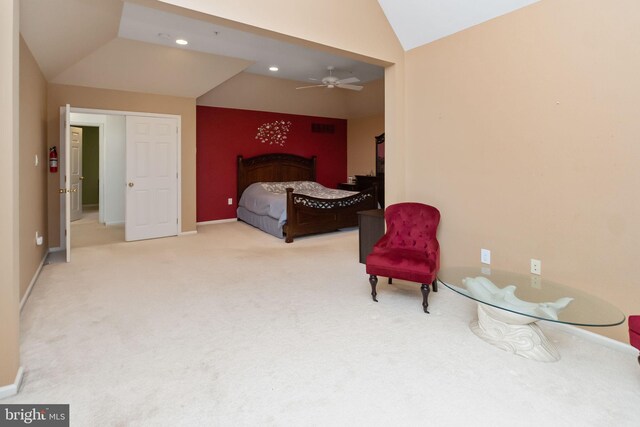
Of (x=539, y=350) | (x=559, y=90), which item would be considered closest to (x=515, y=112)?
(x=559, y=90)

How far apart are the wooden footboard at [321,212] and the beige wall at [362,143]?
2.20 metres

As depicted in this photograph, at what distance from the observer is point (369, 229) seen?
4.30 metres

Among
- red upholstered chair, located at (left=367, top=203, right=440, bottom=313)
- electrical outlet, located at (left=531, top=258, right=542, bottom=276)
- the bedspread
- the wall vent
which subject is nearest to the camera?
electrical outlet, located at (left=531, top=258, right=542, bottom=276)

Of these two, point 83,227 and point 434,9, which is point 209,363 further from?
point 83,227

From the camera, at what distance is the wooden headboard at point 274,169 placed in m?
7.66

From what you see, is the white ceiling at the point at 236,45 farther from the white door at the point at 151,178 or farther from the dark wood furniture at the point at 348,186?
the dark wood furniture at the point at 348,186

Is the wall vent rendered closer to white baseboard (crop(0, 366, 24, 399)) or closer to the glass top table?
the glass top table

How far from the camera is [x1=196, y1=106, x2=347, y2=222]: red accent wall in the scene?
7.20 meters

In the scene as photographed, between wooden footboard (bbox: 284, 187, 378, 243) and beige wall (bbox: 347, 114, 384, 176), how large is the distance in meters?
2.20

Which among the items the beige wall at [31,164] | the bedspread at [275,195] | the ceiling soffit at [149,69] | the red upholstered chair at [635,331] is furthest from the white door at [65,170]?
the red upholstered chair at [635,331]

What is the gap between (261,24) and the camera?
2.87m

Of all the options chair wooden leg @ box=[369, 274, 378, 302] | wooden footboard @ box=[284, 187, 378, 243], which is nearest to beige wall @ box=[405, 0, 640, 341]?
chair wooden leg @ box=[369, 274, 378, 302]

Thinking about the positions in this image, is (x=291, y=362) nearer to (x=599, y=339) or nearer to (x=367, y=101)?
(x=599, y=339)

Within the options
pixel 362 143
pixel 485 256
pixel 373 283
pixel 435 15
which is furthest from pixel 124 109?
pixel 485 256
